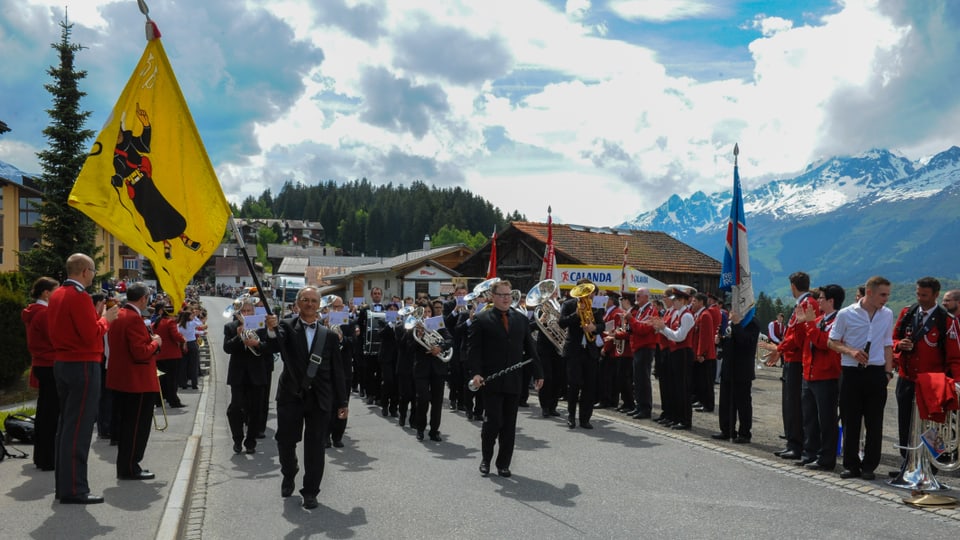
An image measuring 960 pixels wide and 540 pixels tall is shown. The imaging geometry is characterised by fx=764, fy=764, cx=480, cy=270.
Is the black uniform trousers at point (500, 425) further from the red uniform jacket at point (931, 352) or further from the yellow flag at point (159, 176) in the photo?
the red uniform jacket at point (931, 352)

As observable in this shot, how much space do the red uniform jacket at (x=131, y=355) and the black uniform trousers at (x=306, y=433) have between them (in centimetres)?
169

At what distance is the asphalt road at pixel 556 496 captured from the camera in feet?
20.5

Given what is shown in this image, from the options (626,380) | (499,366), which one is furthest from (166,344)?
Result: (626,380)

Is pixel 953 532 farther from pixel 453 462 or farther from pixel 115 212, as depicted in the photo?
pixel 115 212

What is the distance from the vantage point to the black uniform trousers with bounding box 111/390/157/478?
7.78 m

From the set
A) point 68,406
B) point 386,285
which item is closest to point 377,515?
point 68,406

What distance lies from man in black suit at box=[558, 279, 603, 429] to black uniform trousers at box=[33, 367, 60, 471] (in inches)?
270

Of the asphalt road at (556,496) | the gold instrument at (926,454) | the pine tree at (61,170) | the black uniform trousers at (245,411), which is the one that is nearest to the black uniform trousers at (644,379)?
the asphalt road at (556,496)

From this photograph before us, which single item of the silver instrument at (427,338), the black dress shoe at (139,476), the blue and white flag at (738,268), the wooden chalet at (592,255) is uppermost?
the wooden chalet at (592,255)

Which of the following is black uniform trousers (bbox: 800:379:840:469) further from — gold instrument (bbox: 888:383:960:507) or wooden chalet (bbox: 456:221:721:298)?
wooden chalet (bbox: 456:221:721:298)

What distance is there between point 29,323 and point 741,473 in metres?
7.94

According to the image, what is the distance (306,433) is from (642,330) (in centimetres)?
735

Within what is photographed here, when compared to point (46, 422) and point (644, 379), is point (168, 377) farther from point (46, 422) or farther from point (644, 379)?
point (644, 379)

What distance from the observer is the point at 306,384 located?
705 centimetres
